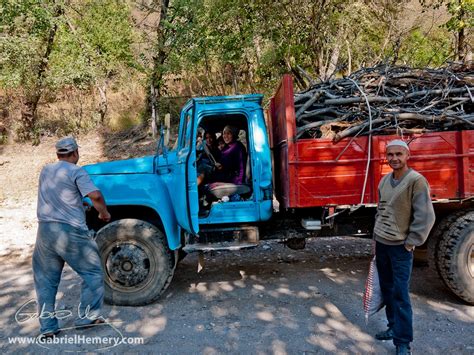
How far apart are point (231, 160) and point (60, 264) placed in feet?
7.04

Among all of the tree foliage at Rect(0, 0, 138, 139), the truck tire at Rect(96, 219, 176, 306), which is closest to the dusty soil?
the truck tire at Rect(96, 219, 176, 306)

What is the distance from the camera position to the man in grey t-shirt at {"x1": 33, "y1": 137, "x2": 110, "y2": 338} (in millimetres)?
3645

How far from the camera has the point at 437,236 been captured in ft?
14.1

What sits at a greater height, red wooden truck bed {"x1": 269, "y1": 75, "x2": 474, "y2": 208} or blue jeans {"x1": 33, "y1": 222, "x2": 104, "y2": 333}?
red wooden truck bed {"x1": 269, "y1": 75, "x2": 474, "y2": 208}

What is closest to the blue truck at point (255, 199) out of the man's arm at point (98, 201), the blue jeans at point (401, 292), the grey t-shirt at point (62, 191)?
the man's arm at point (98, 201)

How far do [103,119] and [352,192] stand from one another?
15.8 m

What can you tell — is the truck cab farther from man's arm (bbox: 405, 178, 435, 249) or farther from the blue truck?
man's arm (bbox: 405, 178, 435, 249)

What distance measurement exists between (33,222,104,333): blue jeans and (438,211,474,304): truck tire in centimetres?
350

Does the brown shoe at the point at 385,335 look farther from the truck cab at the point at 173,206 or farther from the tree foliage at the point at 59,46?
the tree foliage at the point at 59,46

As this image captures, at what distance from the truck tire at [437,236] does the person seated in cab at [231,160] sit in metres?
2.19

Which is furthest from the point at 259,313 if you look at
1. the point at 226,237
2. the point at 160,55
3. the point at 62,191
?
the point at 160,55

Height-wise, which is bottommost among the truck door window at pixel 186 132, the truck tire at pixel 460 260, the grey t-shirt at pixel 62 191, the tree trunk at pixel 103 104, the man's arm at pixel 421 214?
the truck tire at pixel 460 260

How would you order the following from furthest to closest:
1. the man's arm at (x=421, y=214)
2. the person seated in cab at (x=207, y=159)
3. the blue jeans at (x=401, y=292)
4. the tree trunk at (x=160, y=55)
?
the tree trunk at (x=160, y=55) → the person seated in cab at (x=207, y=159) → the blue jeans at (x=401, y=292) → the man's arm at (x=421, y=214)

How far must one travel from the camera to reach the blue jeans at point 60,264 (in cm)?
364
